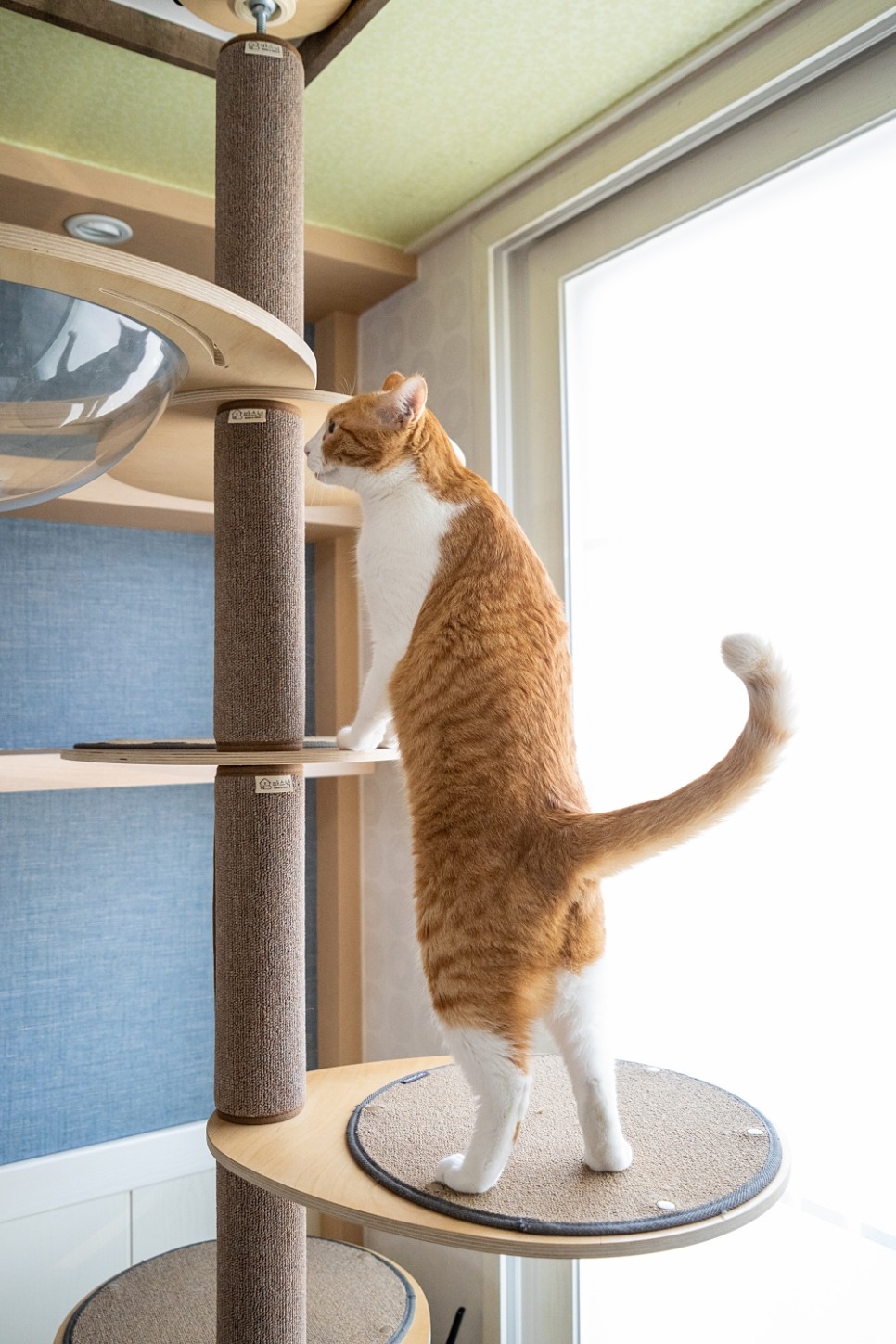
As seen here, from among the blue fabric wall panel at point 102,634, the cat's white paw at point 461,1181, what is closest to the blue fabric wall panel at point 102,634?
the blue fabric wall panel at point 102,634

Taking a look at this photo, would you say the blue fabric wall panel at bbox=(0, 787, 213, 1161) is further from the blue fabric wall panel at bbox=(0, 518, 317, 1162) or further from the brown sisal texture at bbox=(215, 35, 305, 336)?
the brown sisal texture at bbox=(215, 35, 305, 336)

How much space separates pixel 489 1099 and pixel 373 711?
377mm

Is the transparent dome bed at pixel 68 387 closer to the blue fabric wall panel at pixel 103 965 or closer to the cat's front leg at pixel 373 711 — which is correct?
the cat's front leg at pixel 373 711

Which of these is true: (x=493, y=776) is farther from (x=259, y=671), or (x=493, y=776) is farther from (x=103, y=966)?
(x=103, y=966)

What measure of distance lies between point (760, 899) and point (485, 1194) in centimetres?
60

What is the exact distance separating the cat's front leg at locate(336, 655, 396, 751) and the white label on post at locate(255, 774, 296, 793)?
0.07m

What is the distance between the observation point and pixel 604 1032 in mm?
894

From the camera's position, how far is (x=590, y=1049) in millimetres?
884

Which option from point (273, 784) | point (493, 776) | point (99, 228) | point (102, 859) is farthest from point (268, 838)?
point (99, 228)

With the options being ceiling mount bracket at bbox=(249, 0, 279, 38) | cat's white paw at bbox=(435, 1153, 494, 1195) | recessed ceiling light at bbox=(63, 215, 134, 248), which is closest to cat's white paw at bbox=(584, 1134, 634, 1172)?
cat's white paw at bbox=(435, 1153, 494, 1195)

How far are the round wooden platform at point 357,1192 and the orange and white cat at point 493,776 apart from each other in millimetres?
58

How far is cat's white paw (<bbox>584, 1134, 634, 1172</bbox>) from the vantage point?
2.97ft

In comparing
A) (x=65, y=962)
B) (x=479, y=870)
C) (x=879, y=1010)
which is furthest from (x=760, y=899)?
(x=65, y=962)

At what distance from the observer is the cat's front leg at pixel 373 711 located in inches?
40.0
